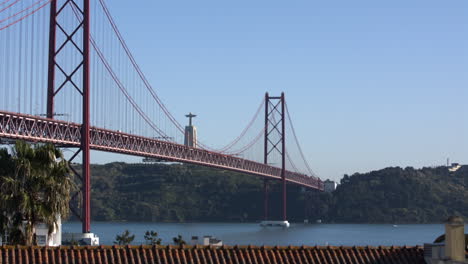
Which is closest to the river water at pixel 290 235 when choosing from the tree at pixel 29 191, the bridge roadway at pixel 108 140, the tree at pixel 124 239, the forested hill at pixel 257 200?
the forested hill at pixel 257 200

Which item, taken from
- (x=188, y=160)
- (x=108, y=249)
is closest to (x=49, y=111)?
(x=188, y=160)

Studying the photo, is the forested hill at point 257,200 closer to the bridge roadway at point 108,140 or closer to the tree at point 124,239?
the bridge roadway at point 108,140

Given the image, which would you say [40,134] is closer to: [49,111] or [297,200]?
[49,111]

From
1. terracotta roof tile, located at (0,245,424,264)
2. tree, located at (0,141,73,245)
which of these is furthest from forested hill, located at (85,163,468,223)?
terracotta roof tile, located at (0,245,424,264)

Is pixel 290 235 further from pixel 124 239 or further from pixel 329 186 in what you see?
pixel 124 239

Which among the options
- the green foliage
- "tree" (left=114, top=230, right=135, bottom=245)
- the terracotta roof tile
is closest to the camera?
the terracotta roof tile

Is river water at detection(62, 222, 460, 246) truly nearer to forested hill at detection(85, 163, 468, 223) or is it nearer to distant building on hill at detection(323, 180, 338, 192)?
forested hill at detection(85, 163, 468, 223)
